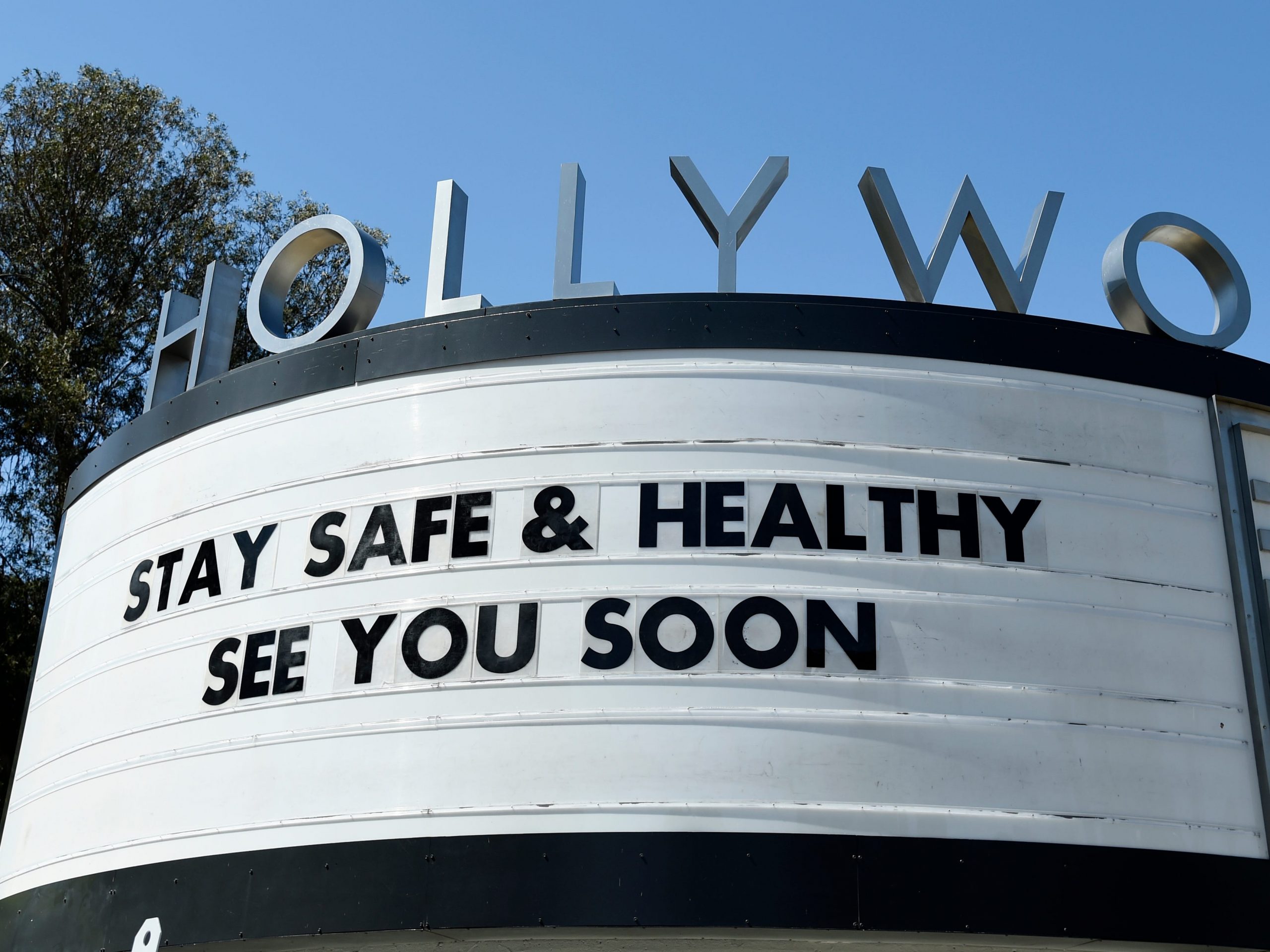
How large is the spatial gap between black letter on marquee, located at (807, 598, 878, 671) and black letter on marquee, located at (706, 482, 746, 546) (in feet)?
2.21

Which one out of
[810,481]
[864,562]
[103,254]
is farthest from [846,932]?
[103,254]

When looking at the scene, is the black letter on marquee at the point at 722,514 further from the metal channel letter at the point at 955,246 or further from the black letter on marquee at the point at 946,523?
the metal channel letter at the point at 955,246

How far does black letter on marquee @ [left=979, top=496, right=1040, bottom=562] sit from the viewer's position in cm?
923

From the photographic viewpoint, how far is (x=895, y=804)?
331 inches

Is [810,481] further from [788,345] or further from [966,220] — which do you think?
[966,220]

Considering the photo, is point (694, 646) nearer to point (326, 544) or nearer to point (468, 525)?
point (468, 525)

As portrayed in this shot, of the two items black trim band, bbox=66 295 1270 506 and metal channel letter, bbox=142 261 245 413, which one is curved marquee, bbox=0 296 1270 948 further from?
metal channel letter, bbox=142 261 245 413

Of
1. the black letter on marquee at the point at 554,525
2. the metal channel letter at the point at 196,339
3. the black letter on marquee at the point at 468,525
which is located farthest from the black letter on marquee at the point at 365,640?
the metal channel letter at the point at 196,339

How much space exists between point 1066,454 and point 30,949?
28.2ft

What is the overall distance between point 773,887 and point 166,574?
5.58 m

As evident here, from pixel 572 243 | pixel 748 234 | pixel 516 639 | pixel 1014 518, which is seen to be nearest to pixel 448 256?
pixel 572 243

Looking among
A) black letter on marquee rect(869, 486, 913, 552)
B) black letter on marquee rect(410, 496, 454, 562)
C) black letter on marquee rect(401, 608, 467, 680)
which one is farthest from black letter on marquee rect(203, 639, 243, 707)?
black letter on marquee rect(869, 486, 913, 552)

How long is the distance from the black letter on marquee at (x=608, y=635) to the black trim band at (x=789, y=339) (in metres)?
1.92

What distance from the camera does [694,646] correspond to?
8797 mm
